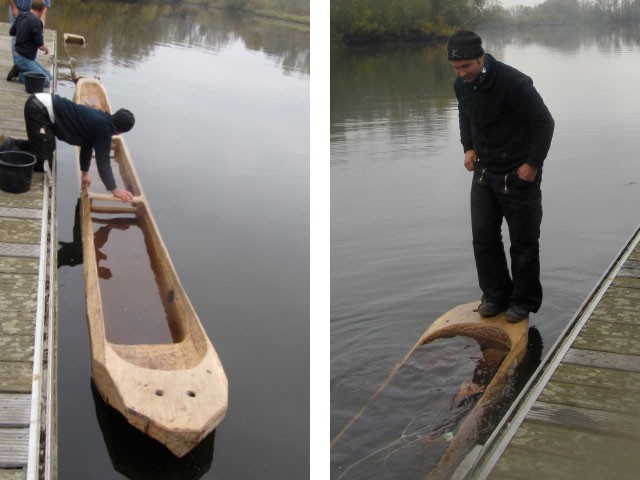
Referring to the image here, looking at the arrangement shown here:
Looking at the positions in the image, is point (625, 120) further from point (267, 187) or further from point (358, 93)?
point (267, 187)

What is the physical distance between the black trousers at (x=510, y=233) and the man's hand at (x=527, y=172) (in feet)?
0.13

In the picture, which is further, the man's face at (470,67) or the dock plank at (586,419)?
the man's face at (470,67)

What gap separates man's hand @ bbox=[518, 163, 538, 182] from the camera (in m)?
2.17

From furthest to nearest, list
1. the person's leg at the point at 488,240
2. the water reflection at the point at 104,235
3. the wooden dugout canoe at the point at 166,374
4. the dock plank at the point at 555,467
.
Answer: the water reflection at the point at 104,235 → the person's leg at the point at 488,240 → the wooden dugout canoe at the point at 166,374 → the dock plank at the point at 555,467

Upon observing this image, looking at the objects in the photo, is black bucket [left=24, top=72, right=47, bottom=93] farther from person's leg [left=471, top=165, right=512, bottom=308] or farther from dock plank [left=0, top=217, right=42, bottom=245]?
person's leg [left=471, top=165, right=512, bottom=308]

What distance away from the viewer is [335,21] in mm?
3104

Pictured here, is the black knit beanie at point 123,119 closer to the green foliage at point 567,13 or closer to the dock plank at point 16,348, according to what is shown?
the dock plank at point 16,348

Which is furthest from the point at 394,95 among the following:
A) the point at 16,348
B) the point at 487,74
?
the point at 16,348

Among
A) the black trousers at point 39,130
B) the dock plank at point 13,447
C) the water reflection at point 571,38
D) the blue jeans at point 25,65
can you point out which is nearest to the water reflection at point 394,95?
the water reflection at point 571,38

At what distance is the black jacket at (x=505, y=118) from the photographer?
213 cm

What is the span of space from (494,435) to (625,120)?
4.23 m

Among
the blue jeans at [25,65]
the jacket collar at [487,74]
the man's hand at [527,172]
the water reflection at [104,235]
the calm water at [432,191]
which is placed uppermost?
the jacket collar at [487,74]

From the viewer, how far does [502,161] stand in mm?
2260

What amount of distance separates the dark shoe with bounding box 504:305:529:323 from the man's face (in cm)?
80
